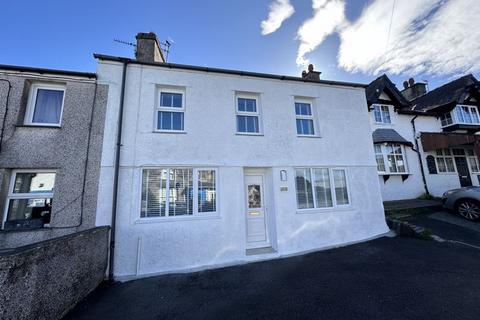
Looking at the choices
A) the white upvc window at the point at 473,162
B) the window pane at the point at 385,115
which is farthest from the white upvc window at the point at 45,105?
the white upvc window at the point at 473,162

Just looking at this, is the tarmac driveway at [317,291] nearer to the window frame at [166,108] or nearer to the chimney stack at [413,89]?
the window frame at [166,108]

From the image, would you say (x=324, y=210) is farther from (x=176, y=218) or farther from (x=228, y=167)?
(x=176, y=218)

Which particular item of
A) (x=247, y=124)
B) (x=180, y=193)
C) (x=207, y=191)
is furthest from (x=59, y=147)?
(x=247, y=124)

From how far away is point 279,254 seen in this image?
6293mm

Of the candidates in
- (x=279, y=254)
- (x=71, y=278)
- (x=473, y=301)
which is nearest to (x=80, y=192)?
(x=71, y=278)

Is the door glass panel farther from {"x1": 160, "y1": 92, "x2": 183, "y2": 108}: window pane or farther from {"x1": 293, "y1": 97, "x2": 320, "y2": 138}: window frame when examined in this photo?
{"x1": 160, "y1": 92, "x2": 183, "y2": 108}: window pane

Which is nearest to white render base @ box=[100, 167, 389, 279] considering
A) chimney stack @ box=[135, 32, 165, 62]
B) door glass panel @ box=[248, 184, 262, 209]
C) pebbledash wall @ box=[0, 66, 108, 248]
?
door glass panel @ box=[248, 184, 262, 209]

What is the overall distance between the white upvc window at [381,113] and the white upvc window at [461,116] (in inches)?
190

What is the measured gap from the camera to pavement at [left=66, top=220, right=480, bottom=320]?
11.8 feet

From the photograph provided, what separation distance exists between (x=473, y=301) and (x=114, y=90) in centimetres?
985

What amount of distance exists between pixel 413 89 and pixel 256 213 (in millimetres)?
19171

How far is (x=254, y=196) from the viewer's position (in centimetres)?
693

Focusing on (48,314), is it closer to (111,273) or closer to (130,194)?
(111,273)

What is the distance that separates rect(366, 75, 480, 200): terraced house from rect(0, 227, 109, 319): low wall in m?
13.1
